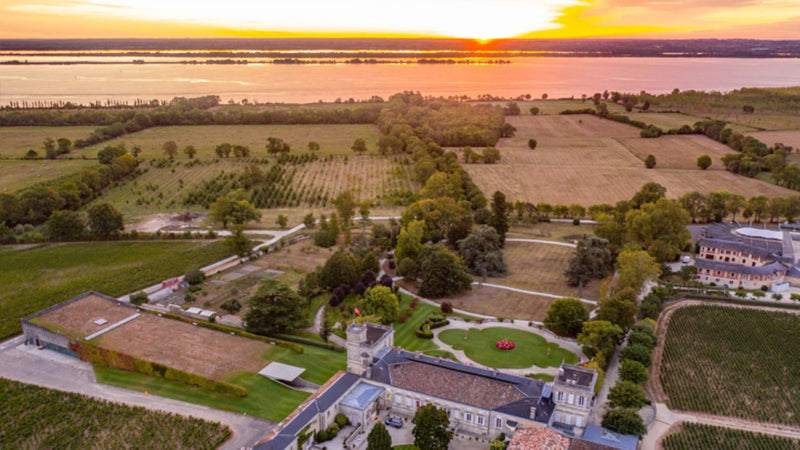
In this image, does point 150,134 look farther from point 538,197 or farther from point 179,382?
point 179,382

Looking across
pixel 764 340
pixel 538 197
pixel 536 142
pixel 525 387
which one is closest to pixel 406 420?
pixel 525 387

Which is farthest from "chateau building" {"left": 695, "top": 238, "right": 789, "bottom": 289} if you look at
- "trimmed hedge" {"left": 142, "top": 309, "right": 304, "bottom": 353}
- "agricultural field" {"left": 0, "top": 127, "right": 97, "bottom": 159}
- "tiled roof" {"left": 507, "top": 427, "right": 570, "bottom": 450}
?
"agricultural field" {"left": 0, "top": 127, "right": 97, "bottom": 159}

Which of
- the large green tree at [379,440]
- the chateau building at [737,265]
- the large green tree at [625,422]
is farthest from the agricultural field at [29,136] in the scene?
the chateau building at [737,265]

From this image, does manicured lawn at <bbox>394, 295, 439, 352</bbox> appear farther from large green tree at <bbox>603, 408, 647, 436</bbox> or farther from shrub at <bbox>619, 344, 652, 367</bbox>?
large green tree at <bbox>603, 408, 647, 436</bbox>

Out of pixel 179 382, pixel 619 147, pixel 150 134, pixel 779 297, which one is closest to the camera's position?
pixel 179 382

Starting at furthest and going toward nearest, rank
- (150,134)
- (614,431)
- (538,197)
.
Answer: (150,134) → (538,197) → (614,431)
